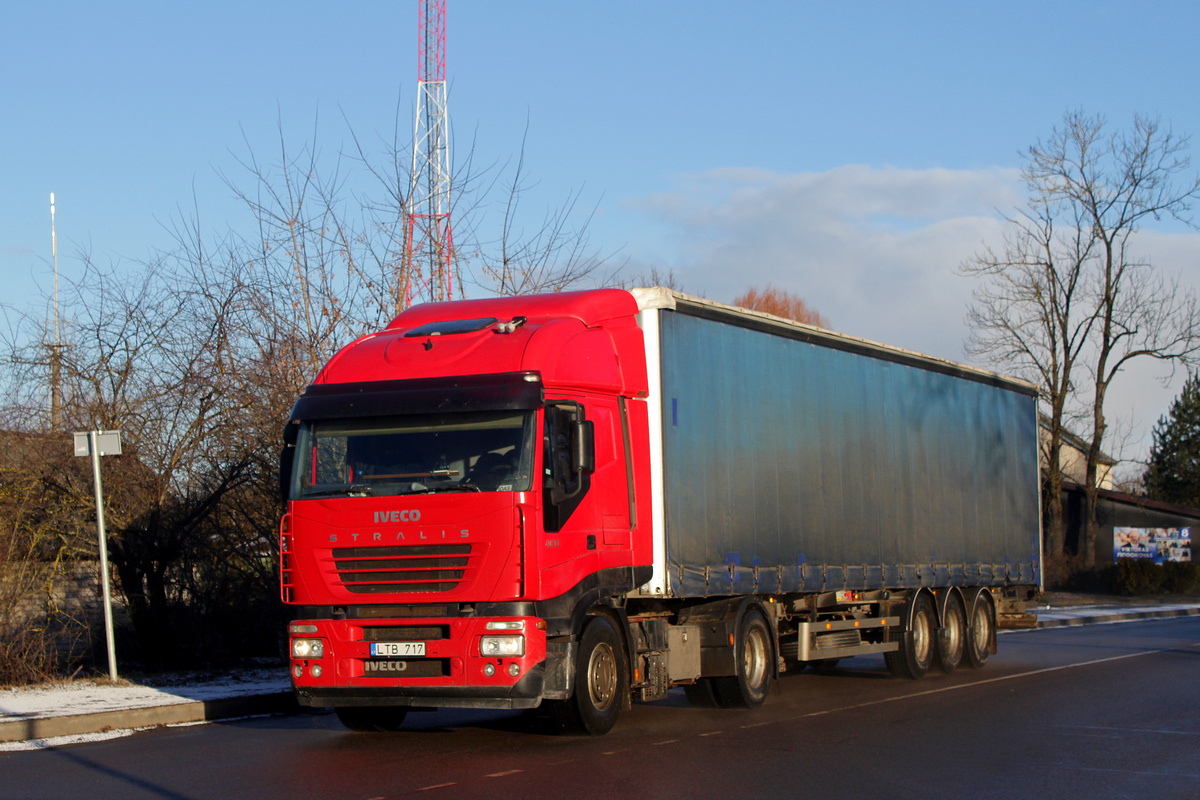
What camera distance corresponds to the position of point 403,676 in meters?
9.68

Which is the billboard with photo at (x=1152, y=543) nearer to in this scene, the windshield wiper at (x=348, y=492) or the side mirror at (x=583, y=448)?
the side mirror at (x=583, y=448)

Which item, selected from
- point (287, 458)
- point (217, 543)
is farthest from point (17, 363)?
point (287, 458)

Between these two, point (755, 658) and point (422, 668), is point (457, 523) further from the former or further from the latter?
point (755, 658)

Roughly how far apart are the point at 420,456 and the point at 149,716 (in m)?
4.36

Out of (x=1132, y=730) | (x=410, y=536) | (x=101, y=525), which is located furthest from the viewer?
(x=101, y=525)

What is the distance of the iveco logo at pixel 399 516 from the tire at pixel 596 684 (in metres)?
1.72

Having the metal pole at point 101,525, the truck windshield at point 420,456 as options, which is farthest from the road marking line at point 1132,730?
the metal pole at point 101,525

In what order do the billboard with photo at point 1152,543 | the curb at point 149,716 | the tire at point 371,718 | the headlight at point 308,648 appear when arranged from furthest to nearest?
1. the billboard with photo at point 1152,543
2. the tire at point 371,718
3. the curb at point 149,716
4. the headlight at point 308,648

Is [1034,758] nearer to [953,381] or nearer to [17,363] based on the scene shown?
[953,381]

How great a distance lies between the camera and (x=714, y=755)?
9422 mm

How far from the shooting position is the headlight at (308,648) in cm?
992

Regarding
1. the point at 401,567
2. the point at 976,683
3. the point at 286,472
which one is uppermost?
the point at 286,472

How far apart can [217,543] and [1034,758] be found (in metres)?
11.8

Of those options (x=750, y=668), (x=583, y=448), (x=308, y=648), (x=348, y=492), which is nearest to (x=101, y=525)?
(x=308, y=648)
